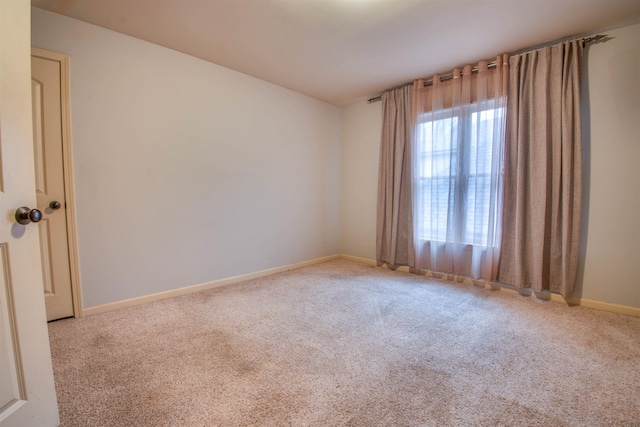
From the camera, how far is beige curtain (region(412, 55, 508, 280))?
112 inches

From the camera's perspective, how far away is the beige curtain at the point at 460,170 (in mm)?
2855

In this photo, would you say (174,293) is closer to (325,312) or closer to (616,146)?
(325,312)

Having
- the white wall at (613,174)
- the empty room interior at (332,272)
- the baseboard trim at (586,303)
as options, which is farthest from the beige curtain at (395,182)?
the white wall at (613,174)

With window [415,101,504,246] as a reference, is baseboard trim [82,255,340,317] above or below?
below

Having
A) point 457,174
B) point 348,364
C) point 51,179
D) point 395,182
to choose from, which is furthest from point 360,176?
point 51,179

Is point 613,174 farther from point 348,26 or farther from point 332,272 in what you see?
point 332,272

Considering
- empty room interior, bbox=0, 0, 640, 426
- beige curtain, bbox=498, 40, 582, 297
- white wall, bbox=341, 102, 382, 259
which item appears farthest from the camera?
white wall, bbox=341, 102, 382, 259

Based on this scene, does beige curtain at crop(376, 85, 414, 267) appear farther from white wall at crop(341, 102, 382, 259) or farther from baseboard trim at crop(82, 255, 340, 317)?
baseboard trim at crop(82, 255, 340, 317)

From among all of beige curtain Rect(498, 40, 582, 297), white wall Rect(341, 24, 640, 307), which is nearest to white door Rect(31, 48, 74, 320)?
beige curtain Rect(498, 40, 582, 297)

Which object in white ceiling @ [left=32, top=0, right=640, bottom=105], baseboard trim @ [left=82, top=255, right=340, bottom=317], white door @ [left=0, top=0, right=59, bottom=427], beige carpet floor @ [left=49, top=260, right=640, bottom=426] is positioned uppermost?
white ceiling @ [left=32, top=0, right=640, bottom=105]

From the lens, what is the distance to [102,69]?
7.63 ft

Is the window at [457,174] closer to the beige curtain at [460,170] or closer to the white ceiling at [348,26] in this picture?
the beige curtain at [460,170]

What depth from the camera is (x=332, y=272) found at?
3.72m

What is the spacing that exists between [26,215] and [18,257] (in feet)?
0.54
